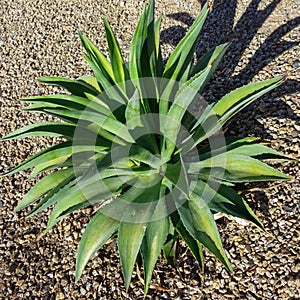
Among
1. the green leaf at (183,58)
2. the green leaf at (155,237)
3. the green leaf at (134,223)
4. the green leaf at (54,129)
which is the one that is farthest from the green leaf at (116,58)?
the green leaf at (155,237)

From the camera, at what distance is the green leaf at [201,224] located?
1.82 metres

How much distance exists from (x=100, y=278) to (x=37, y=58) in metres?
2.16

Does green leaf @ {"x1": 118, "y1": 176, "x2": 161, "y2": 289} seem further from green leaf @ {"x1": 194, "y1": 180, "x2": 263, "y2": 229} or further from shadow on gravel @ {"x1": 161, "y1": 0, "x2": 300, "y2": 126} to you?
shadow on gravel @ {"x1": 161, "y1": 0, "x2": 300, "y2": 126}

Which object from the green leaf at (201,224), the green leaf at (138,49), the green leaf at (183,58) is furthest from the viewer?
the green leaf at (183,58)

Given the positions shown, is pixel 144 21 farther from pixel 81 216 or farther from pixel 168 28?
pixel 168 28

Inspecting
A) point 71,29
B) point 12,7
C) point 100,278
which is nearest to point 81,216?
point 100,278

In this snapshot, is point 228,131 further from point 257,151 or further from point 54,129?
point 54,129

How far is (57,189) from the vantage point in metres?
2.09

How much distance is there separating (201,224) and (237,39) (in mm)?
1913

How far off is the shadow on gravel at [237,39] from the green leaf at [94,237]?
1.27 m

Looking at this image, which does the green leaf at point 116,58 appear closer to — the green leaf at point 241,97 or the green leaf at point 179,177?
the green leaf at point 241,97

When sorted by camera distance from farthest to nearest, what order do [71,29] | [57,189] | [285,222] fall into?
[71,29]
[285,222]
[57,189]

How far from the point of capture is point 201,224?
1.91m

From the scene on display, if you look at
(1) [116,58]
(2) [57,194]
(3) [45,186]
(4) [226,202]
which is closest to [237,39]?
(1) [116,58]
